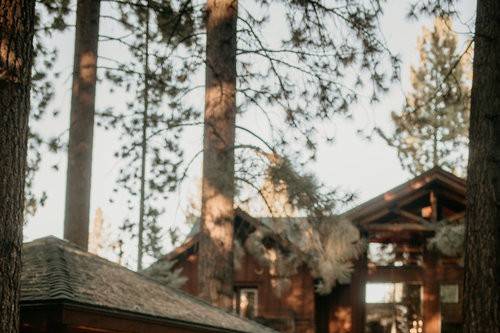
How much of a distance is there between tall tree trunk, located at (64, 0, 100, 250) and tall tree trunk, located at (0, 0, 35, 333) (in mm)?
8198

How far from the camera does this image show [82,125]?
14523 millimetres

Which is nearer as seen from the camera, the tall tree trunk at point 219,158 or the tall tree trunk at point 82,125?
the tall tree trunk at point 219,158

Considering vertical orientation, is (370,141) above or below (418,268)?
above

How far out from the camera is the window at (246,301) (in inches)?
853

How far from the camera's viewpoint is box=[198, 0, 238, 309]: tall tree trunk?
13.9 m

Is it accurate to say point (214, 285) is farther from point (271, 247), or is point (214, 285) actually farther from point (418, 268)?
point (418, 268)

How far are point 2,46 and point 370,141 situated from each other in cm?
926

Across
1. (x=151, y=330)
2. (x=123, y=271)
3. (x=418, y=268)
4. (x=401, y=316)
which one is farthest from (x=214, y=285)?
(x=401, y=316)

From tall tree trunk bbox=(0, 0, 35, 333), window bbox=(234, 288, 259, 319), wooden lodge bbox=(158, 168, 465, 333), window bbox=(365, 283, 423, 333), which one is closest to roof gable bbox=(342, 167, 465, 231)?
wooden lodge bbox=(158, 168, 465, 333)

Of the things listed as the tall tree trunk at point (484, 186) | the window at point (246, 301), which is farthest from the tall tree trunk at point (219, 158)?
the window at point (246, 301)

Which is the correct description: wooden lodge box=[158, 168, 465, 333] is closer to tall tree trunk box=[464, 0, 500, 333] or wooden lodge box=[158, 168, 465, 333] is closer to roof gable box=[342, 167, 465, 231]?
roof gable box=[342, 167, 465, 231]

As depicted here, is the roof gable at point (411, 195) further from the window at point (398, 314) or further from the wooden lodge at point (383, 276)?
the window at point (398, 314)

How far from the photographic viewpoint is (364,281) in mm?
19891

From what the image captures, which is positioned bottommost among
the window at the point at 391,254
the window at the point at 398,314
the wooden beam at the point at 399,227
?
the window at the point at 398,314
